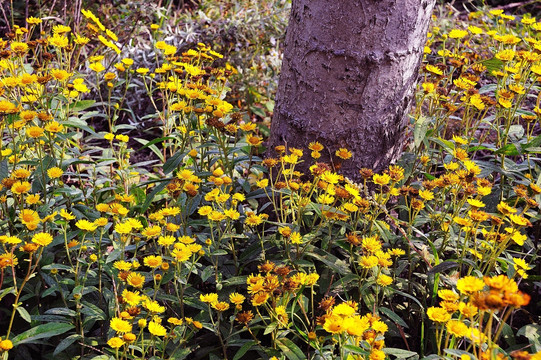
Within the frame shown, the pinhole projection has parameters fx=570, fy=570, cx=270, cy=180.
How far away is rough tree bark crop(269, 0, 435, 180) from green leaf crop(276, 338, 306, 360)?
0.78 metres

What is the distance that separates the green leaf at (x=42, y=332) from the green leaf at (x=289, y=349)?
60 centimetres

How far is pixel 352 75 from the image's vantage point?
2.12m

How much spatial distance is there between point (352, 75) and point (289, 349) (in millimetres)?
1028

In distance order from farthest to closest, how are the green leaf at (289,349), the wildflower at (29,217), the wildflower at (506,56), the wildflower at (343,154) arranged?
1. the wildflower at (506,56)
2. the wildflower at (343,154)
3. the wildflower at (29,217)
4. the green leaf at (289,349)

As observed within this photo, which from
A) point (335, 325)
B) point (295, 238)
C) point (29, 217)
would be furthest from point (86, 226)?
point (335, 325)

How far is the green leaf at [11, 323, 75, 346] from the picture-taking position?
158 cm

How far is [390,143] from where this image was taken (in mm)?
2275

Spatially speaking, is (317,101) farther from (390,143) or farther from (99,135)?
(99,135)

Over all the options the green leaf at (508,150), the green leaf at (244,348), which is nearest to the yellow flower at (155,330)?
the green leaf at (244,348)

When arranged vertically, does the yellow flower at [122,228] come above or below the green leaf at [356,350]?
above

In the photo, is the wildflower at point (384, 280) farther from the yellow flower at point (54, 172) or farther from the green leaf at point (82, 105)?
the green leaf at point (82, 105)

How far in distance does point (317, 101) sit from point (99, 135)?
3.06 ft

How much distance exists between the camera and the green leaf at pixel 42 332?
1579 millimetres

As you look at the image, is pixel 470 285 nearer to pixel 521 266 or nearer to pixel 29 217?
pixel 521 266
